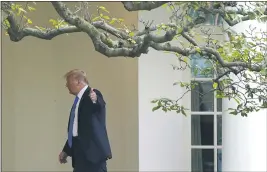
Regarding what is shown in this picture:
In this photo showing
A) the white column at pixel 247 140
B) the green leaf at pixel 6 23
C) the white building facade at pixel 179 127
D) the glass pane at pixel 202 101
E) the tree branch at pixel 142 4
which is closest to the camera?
the tree branch at pixel 142 4

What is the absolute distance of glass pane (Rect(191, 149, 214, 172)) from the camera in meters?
8.31

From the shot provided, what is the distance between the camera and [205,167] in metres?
8.46

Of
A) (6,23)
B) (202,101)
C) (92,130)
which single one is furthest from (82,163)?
(202,101)

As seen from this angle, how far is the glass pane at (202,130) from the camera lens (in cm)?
831

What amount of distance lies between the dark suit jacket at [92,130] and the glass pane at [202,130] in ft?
9.70

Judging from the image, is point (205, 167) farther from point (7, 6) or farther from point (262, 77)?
point (7, 6)

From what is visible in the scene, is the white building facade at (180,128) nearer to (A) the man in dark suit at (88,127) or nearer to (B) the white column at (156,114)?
(B) the white column at (156,114)

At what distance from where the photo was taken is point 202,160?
8.41 m

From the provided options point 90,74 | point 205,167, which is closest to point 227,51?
point 205,167

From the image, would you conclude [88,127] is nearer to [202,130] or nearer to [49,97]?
[202,130]

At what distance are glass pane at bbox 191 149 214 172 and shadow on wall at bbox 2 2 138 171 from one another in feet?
3.21

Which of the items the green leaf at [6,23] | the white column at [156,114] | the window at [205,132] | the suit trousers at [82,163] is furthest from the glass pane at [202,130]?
the green leaf at [6,23]

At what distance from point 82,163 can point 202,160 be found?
3135 millimetres

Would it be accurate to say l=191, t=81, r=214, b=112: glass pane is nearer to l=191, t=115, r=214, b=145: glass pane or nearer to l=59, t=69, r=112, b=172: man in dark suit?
l=191, t=115, r=214, b=145: glass pane
